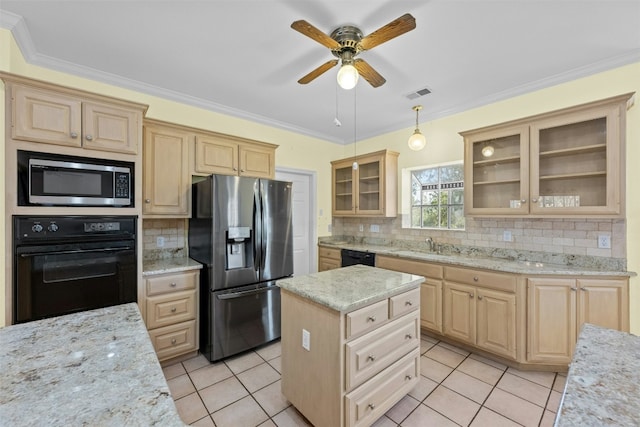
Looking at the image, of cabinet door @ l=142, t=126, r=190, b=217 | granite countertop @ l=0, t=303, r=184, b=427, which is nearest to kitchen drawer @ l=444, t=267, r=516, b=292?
granite countertop @ l=0, t=303, r=184, b=427

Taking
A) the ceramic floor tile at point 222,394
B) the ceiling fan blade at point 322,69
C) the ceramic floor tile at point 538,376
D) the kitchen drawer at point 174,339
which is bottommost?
the ceramic floor tile at point 222,394

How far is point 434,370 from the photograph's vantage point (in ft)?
8.07

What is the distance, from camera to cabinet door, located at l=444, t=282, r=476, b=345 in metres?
2.69

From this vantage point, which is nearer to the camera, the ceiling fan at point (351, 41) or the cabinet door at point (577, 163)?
the ceiling fan at point (351, 41)

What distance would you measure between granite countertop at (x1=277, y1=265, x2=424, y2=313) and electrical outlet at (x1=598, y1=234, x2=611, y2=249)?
6.07 feet

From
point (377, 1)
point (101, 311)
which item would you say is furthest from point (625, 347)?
point (101, 311)

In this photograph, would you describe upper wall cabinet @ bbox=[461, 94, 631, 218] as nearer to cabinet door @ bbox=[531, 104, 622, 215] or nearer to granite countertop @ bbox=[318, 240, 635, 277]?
cabinet door @ bbox=[531, 104, 622, 215]

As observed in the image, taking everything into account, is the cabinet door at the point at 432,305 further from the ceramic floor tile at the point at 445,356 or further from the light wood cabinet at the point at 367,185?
the light wood cabinet at the point at 367,185

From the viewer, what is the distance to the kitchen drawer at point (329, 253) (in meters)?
4.11

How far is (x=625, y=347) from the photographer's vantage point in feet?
3.23

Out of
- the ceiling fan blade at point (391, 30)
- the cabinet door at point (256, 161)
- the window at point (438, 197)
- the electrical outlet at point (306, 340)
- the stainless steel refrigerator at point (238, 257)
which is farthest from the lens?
the window at point (438, 197)

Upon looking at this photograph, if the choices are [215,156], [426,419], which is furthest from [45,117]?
[426,419]

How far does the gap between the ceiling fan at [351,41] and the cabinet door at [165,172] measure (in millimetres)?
1523

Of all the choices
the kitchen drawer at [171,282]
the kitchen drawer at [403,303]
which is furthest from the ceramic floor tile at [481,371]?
the kitchen drawer at [171,282]
